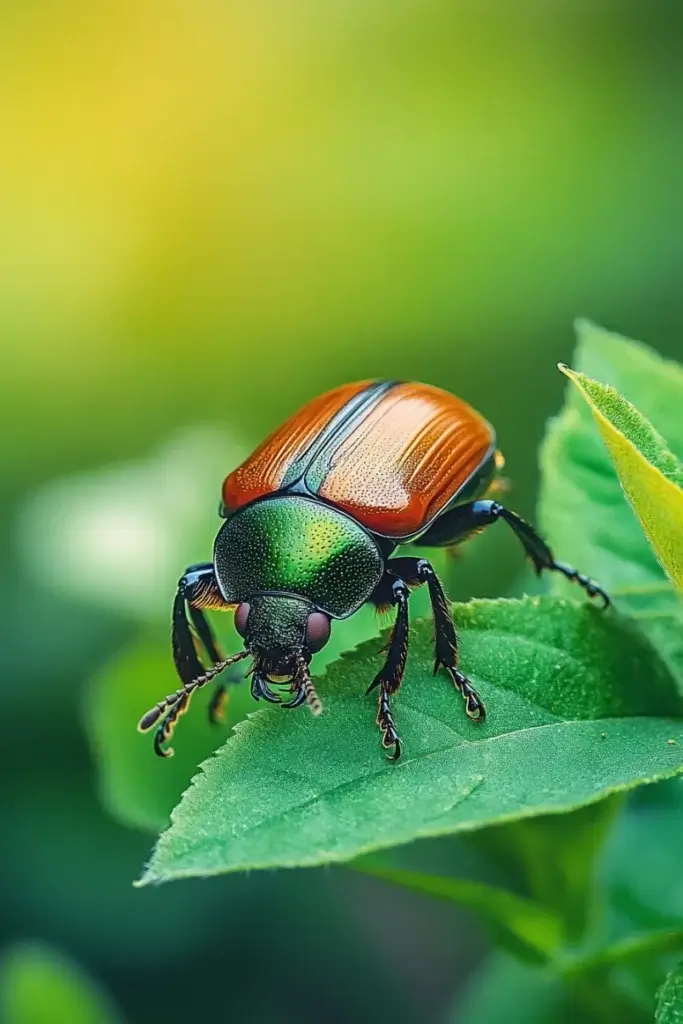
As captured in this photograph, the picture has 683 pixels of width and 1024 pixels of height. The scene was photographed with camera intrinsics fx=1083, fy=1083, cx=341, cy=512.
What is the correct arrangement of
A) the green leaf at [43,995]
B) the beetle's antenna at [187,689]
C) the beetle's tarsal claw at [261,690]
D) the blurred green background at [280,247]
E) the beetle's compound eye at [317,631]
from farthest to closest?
the blurred green background at [280,247]
the green leaf at [43,995]
the beetle's compound eye at [317,631]
the beetle's antenna at [187,689]
the beetle's tarsal claw at [261,690]

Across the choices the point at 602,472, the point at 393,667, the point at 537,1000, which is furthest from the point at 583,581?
the point at 537,1000

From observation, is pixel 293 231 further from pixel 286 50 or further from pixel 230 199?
pixel 286 50

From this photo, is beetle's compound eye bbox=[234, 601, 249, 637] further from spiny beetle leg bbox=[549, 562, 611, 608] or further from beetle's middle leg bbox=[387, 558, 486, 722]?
spiny beetle leg bbox=[549, 562, 611, 608]

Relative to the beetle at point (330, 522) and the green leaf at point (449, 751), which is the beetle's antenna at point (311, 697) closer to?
the green leaf at point (449, 751)

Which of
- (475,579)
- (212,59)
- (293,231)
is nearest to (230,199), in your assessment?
(293,231)

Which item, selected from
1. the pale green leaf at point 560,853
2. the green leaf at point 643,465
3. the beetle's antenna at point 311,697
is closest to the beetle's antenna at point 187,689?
the beetle's antenna at point 311,697

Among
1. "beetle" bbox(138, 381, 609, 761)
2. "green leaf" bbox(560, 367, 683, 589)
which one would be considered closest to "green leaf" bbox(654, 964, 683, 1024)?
"green leaf" bbox(560, 367, 683, 589)

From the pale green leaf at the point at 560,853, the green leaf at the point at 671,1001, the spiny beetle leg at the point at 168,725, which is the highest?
the spiny beetle leg at the point at 168,725
